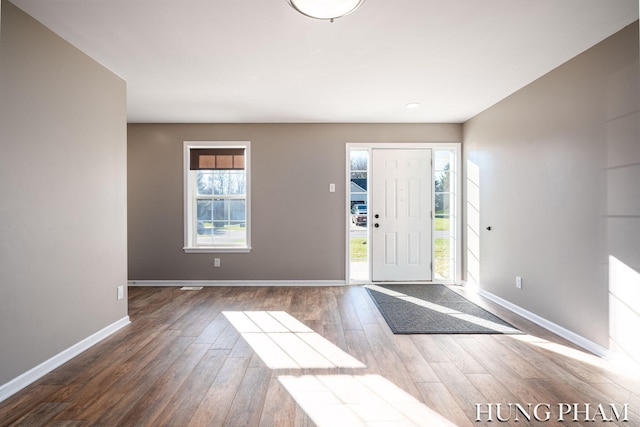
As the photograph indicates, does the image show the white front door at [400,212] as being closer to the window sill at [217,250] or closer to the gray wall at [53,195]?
the window sill at [217,250]

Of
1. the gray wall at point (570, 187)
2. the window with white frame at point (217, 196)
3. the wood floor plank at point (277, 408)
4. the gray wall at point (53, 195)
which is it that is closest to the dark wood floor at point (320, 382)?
the wood floor plank at point (277, 408)

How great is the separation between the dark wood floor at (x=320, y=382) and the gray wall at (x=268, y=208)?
5.47 feet

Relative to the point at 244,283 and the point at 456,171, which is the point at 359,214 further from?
the point at 244,283

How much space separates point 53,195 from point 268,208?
2.70 meters

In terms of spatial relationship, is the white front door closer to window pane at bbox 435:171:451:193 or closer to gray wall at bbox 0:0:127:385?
window pane at bbox 435:171:451:193

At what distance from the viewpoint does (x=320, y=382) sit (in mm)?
2121

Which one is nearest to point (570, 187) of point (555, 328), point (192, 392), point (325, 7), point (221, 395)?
point (555, 328)

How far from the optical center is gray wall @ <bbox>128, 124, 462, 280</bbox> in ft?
15.6

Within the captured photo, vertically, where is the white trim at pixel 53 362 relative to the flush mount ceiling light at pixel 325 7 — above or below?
below

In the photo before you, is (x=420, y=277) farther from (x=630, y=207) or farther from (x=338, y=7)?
(x=338, y=7)

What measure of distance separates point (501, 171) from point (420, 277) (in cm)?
192

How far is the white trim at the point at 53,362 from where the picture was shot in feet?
6.53

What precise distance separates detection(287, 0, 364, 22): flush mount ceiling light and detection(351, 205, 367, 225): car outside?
3.35 metres

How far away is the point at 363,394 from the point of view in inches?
78.3
